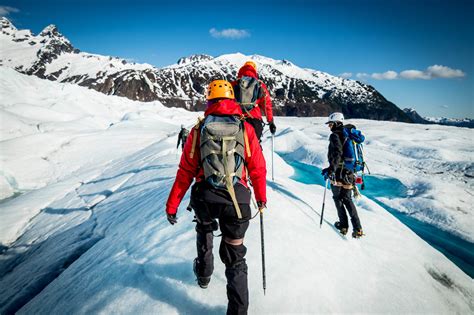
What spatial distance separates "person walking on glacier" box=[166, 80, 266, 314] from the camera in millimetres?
2350

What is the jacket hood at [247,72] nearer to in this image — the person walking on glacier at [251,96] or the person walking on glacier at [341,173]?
the person walking on glacier at [251,96]

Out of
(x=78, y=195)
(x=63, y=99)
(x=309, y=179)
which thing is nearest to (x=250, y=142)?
(x=78, y=195)

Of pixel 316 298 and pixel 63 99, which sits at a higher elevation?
pixel 63 99

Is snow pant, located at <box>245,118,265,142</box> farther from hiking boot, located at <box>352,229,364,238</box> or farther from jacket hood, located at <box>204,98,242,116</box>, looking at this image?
hiking boot, located at <box>352,229,364,238</box>

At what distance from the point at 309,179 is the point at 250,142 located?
11.5 metres

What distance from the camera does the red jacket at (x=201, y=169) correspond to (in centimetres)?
254

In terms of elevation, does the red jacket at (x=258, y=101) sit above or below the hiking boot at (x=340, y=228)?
above

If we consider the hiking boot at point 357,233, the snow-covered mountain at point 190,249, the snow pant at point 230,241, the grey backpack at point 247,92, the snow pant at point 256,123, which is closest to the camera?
the snow pant at point 230,241

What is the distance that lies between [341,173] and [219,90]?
11.9 ft

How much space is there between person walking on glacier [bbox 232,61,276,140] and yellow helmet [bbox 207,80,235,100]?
203 centimetres

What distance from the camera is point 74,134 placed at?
59.2 feet

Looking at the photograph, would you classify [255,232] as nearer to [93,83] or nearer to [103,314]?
[103,314]

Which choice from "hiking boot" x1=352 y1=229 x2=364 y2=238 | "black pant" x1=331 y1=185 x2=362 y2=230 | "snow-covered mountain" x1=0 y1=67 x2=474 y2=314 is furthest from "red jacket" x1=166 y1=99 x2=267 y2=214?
"hiking boot" x1=352 y1=229 x2=364 y2=238

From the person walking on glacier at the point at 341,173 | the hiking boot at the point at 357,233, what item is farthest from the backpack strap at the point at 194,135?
the hiking boot at the point at 357,233
